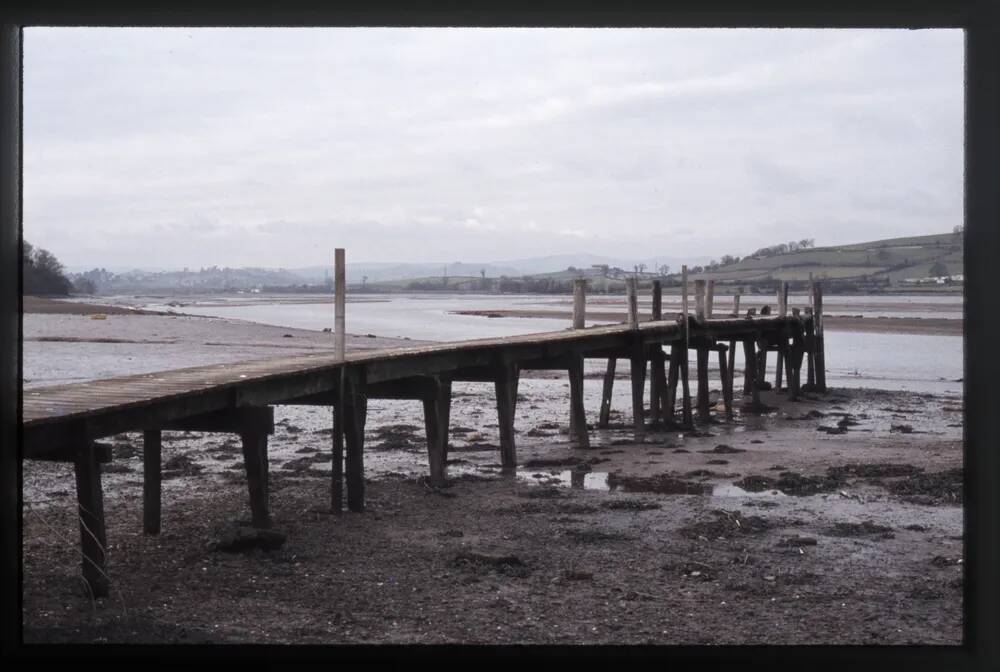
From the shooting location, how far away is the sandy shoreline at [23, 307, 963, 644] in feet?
22.2

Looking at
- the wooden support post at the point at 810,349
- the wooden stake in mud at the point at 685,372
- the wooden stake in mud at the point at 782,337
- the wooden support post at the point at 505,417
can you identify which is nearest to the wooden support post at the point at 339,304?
the wooden support post at the point at 505,417

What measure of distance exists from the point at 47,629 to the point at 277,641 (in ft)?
4.43

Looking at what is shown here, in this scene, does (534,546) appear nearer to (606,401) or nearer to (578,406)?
(578,406)

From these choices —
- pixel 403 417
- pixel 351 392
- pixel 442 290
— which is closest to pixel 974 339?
pixel 351 392

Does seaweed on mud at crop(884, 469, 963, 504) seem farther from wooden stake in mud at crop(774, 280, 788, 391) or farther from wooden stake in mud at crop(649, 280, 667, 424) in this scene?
wooden stake in mud at crop(774, 280, 788, 391)

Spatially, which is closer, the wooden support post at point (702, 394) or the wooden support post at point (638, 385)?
the wooden support post at point (638, 385)

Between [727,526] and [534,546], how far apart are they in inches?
78.3

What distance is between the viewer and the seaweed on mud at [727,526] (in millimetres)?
9430

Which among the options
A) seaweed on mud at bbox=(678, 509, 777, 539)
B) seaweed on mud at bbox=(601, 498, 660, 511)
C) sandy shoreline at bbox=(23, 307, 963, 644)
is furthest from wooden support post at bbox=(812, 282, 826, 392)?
seaweed on mud at bbox=(678, 509, 777, 539)

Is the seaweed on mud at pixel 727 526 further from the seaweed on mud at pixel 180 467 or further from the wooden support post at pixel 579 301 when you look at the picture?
the wooden support post at pixel 579 301

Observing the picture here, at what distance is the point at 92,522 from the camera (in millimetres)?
6848

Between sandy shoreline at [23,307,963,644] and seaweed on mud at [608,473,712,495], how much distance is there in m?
0.05

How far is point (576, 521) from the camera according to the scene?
392 inches

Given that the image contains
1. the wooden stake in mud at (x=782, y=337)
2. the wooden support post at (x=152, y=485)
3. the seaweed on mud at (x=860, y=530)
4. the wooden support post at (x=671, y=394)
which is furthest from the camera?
the wooden stake in mud at (x=782, y=337)
